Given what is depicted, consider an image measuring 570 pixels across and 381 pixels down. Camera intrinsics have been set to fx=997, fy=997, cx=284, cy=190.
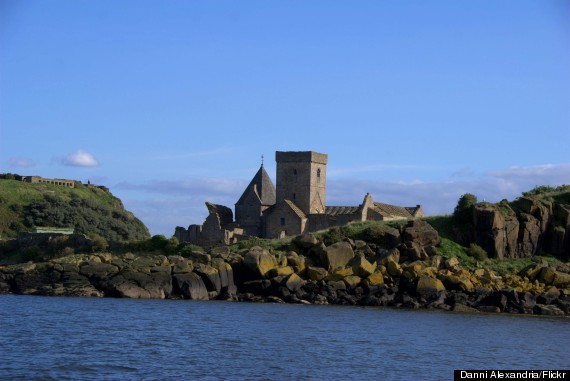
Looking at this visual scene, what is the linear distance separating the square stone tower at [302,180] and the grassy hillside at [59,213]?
20.0m

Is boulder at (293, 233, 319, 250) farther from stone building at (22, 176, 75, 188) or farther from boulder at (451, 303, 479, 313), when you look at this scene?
stone building at (22, 176, 75, 188)

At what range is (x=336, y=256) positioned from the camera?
45.7 m

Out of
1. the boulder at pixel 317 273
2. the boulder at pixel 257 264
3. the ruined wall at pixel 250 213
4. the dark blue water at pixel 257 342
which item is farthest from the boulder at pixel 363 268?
the ruined wall at pixel 250 213

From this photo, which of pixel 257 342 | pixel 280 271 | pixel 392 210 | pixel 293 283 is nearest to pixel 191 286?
pixel 280 271

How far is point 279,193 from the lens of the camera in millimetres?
71562

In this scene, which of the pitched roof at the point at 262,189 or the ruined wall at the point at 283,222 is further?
the pitched roof at the point at 262,189

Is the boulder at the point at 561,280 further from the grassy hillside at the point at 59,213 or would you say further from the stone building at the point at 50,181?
the stone building at the point at 50,181

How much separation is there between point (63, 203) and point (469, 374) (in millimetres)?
74341

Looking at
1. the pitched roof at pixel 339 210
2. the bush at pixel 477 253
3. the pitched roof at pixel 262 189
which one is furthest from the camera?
the pitched roof at pixel 262 189

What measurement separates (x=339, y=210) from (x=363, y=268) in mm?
26143

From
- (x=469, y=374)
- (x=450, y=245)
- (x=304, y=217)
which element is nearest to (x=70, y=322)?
(x=469, y=374)

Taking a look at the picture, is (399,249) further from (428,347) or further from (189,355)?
(189,355)

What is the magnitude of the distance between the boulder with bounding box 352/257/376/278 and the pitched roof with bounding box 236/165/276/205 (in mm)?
27739

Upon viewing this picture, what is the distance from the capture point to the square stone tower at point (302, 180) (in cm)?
7062
